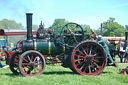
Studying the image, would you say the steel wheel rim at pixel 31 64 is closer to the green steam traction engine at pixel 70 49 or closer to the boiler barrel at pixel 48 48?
the green steam traction engine at pixel 70 49

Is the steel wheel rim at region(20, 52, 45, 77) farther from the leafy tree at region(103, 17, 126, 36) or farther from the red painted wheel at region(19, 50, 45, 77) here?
the leafy tree at region(103, 17, 126, 36)

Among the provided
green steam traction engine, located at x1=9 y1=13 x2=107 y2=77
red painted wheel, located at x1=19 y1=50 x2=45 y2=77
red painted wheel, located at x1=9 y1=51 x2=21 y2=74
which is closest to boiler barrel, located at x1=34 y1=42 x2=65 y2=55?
green steam traction engine, located at x1=9 y1=13 x2=107 y2=77

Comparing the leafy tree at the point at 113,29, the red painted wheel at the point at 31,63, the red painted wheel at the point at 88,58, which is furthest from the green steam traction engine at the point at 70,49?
the leafy tree at the point at 113,29

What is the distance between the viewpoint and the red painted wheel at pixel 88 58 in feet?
23.4

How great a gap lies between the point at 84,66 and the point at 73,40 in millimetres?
1041

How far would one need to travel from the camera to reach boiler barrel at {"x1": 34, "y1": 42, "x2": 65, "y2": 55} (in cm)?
720

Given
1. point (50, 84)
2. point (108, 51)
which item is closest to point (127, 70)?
point (108, 51)

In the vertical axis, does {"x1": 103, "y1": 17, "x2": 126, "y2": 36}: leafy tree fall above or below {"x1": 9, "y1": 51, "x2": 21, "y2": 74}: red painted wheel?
above

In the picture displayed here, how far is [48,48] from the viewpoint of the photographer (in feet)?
23.8

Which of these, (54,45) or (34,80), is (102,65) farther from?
(34,80)

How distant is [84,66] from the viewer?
24.1 feet

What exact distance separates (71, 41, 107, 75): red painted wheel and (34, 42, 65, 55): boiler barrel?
0.58m

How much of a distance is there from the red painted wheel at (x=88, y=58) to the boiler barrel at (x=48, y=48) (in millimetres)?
581

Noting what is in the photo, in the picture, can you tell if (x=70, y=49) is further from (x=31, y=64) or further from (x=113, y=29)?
(x=113, y=29)
